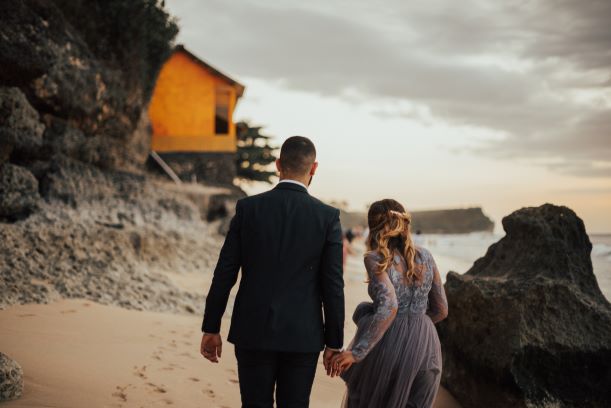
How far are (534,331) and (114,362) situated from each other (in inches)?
163

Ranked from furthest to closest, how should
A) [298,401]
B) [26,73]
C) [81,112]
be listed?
1. [81,112]
2. [26,73]
3. [298,401]

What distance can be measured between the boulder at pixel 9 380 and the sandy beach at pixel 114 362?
10cm

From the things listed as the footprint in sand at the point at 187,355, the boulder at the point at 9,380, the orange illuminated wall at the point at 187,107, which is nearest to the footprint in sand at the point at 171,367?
the footprint in sand at the point at 187,355

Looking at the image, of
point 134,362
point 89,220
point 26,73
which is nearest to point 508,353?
point 134,362

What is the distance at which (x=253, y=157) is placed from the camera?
38.6 meters

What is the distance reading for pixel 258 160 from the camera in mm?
38812

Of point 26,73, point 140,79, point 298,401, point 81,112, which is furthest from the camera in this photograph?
point 140,79

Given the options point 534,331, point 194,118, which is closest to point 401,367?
point 534,331

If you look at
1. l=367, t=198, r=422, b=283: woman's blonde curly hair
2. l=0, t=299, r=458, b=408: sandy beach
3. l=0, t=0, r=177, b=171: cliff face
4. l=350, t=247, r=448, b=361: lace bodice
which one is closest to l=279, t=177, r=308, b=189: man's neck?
l=367, t=198, r=422, b=283: woman's blonde curly hair

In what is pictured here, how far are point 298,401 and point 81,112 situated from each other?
11.8 metres

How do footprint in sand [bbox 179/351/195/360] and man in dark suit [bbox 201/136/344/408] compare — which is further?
footprint in sand [bbox 179/351/195/360]

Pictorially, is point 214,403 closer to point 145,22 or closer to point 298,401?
point 298,401

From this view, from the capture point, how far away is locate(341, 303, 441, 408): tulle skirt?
148 inches

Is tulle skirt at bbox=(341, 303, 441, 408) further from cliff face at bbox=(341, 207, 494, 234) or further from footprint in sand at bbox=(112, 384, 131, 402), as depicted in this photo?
cliff face at bbox=(341, 207, 494, 234)
